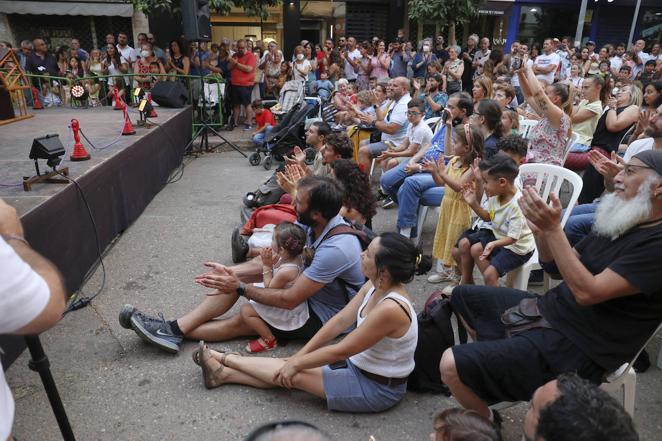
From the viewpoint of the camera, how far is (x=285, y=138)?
786cm

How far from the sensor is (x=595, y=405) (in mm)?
1399

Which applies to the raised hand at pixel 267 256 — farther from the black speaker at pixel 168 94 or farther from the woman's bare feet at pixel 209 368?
the black speaker at pixel 168 94

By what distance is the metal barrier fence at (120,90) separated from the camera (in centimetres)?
964

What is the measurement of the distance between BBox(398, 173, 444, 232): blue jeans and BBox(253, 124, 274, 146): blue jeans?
159 inches

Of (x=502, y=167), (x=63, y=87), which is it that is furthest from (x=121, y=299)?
(x=63, y=87)

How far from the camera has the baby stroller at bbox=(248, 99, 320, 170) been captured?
7809 millimetres

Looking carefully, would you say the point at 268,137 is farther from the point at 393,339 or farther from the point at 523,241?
the point at 393,339

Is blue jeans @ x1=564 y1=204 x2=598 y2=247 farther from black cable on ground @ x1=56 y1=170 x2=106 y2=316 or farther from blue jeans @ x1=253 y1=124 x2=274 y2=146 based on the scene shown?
blue jeans @ x1=253 y1=124 x2=274 y2=146

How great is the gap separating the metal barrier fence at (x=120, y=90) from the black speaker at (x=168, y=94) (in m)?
0.40

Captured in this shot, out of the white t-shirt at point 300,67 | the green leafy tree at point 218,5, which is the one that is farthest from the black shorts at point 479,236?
the green leafy tree at point 218,5

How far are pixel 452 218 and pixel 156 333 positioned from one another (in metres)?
2.44

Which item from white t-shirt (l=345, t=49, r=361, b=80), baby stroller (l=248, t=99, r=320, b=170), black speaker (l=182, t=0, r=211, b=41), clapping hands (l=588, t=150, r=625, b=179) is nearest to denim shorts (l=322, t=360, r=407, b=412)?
clapping hands (l=588, t=150, r=625, b=179)

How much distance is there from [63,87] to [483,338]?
11483mm

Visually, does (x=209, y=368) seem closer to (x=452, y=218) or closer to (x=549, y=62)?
(x=452, y=218)
